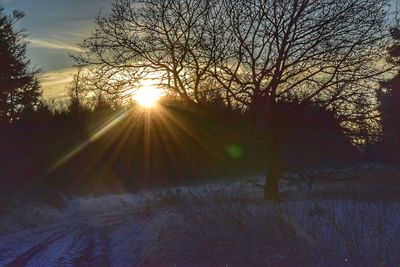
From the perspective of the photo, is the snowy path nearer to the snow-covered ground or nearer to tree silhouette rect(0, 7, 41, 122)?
the snow-covered ground

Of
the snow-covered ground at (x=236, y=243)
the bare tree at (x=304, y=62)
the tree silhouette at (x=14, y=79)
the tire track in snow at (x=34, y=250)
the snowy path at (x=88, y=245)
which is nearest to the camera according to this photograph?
the snow-covered ground at (x=236, y=243)

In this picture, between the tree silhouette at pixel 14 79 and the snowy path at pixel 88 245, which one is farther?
the tree silhouette at pixel 14 79

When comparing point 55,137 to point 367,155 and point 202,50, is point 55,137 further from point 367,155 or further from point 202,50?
point 367,155

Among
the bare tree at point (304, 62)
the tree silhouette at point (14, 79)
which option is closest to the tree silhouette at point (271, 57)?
the bare tree at point (304, 62)

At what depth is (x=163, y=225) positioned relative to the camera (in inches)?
518

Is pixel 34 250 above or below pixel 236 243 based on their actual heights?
below

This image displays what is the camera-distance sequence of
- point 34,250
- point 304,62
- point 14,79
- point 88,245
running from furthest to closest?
1. point 14,79
2. point 304,62
3. point 88,245
4. point 34,250

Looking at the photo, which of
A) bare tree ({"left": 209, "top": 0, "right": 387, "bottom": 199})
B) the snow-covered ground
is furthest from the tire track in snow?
bare tree ({"left": 209, "top": 0, "right": 387, "bottom": 199})

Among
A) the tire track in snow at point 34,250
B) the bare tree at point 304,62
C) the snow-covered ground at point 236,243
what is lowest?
the tire track in snow at point 34,250

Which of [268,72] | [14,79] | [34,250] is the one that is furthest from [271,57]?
[14,79]

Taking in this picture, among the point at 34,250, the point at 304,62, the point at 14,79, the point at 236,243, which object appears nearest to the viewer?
the point at 236,243

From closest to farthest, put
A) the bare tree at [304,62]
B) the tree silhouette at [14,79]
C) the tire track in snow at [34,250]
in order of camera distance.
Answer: the tire track in snow at [34,250] < the bare tree at [304,62] < the tree silhouette at [14,79]

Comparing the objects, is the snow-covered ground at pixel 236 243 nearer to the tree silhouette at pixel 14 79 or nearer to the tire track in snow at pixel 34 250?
the tire track in snow at pixel 34 250

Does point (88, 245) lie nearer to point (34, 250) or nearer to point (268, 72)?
point (34, 250)
